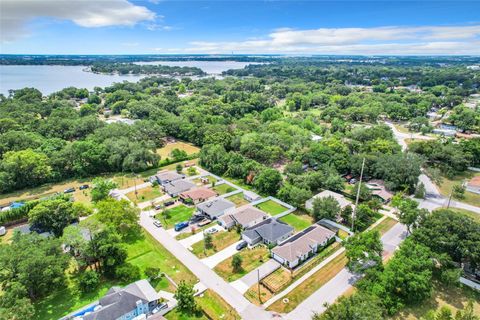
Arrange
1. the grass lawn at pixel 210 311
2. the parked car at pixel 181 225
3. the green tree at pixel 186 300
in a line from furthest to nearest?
the parked car at pixel 181 225 → the green tree at pixel 186 300 → the grass lawn at pixel 210 311

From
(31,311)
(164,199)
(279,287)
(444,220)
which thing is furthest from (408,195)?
(31,311)

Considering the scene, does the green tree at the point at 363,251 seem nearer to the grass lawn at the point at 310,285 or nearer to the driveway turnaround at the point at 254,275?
the grass lawn at the point at 310,285

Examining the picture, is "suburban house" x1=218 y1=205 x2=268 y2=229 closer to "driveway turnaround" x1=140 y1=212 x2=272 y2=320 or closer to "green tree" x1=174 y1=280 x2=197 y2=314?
"driveway turnaround" x1=140 y1=212 x2=272 y2=320

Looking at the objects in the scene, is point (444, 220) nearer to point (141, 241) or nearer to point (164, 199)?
point (141, 241)

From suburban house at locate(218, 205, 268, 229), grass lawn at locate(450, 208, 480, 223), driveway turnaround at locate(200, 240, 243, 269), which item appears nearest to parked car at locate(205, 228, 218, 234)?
suburban house at locate(218, 205, 268, 229)

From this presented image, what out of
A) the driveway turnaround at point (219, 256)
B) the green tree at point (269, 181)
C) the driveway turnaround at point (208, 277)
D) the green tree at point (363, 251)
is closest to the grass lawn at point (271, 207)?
the green tree at point (269, 181)
